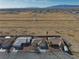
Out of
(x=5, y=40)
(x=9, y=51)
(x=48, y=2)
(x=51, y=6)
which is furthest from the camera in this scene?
(x=51, y=6)

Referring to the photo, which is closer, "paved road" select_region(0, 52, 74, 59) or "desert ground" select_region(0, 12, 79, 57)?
"paved road" select_region(0, 52, 74, 59)

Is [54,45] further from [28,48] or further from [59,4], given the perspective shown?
[59,4]

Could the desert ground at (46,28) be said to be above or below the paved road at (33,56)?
below

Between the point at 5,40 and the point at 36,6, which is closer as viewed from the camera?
the point at 5,40

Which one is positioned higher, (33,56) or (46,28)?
(33,56)

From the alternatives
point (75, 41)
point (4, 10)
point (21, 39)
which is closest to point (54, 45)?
point (21, 39)

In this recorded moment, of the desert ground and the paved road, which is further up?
the paved road

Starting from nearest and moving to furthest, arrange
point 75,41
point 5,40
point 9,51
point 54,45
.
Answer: point 9,51 < point 54,45 < point 5,40 < point 75,41

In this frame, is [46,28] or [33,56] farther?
[46,28]

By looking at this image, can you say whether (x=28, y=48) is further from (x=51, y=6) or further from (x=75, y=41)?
(x=51, y=6)

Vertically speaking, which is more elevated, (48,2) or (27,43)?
(27,43)

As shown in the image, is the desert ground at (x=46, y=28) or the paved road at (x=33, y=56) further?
the desert ground at (x=46, y=28)
